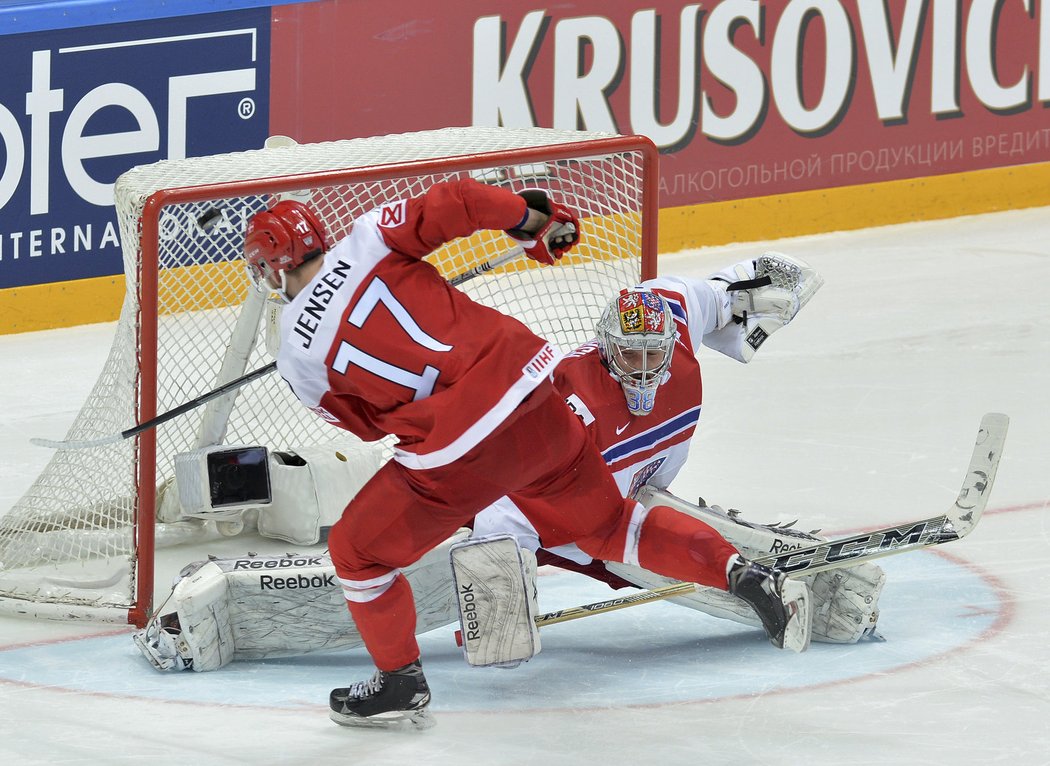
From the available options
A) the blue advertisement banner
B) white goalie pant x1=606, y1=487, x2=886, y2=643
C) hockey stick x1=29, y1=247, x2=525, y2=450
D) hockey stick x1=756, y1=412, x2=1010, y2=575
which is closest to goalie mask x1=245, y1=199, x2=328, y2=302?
hockey stick x1=29, y1=247, x2=525, y2=450

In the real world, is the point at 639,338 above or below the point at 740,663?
above

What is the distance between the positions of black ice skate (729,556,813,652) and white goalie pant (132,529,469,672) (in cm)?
78

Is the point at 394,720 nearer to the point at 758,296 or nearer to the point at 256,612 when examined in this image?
the point at 256,612

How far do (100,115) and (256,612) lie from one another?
3137 millimetres

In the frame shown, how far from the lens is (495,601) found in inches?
164

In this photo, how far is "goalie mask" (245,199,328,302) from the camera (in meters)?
3.84

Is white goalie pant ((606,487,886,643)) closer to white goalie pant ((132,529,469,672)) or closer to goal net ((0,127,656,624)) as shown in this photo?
white goalie pant ((132,529,469,672))

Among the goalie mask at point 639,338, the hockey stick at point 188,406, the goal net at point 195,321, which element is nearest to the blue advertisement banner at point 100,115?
the goal net at point 195,321

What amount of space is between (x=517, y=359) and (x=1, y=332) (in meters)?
3.84

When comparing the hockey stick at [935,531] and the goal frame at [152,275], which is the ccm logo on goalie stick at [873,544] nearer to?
the hockey stick at [935,531]

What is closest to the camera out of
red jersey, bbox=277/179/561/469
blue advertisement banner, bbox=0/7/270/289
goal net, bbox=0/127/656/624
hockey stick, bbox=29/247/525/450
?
red jersey, bbox=277/179/561/469

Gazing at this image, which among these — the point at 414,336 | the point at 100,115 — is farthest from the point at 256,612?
the point at 100,115

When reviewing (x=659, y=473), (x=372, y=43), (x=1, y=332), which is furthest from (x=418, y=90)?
(x=659, y=473)

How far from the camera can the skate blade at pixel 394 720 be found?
399 centimetres
